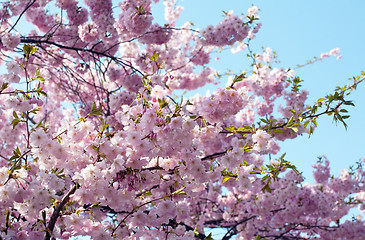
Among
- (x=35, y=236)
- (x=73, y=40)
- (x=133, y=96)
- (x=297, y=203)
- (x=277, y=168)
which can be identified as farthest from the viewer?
(x=297, y=203)

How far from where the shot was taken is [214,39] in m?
6.42

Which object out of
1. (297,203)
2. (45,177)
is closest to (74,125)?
(45,177)

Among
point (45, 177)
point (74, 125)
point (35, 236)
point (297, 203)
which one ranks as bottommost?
point (35, 236)

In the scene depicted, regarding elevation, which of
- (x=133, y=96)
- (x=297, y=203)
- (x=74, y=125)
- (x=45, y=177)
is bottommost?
(x=45, y=177)

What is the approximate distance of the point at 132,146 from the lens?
2.72 m

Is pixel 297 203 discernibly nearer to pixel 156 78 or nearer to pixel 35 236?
pixel 156 78

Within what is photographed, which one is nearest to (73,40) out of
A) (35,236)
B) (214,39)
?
(214,39)

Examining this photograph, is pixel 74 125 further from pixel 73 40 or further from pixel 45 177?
pixel 73 40

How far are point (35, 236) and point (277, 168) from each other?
231cm

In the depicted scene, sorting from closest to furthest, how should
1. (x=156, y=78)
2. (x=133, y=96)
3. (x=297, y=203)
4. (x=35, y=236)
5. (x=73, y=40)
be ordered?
(x=35, y=236) < (x=156, y=78) < (x=133, y=96) < (x=73, y=40) < (x=297, y=203)

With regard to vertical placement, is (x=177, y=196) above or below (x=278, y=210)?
below

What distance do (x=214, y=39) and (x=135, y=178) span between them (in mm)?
4310

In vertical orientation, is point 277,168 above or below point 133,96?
below

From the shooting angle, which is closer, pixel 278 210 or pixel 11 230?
pixel 11 230
